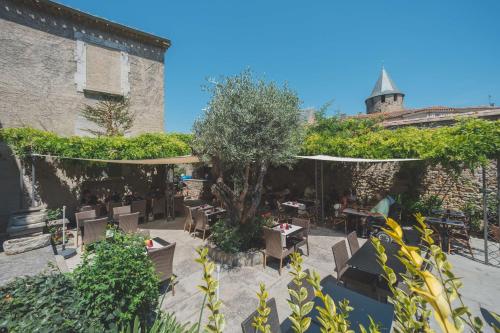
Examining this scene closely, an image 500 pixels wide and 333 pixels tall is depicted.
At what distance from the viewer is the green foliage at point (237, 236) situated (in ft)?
18.4

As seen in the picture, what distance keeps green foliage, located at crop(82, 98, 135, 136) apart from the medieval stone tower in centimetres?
3153

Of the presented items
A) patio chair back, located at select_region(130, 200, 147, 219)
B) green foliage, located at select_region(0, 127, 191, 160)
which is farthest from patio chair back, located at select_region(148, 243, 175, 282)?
green foliage, located at select_region(0, 127, 191, 160)

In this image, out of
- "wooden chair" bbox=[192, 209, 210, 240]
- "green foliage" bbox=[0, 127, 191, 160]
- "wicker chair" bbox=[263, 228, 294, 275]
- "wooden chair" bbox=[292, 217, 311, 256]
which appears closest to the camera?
"wicker chair" bbox=[263, 228, 294, 275]

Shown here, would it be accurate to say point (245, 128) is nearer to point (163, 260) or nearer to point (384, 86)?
point (163, 260)

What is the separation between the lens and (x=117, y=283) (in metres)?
2.88

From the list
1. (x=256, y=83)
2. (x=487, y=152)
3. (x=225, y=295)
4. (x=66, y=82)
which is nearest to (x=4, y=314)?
(x=225, y=295)

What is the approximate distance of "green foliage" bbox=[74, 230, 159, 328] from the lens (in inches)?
108

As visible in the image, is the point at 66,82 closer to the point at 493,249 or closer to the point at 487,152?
the point at 487,152

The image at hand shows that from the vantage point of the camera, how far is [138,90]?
44.0 ft

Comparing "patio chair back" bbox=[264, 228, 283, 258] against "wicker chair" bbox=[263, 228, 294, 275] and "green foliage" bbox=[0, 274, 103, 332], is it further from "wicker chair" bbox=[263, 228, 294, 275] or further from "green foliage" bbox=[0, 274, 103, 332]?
"green foliage" bbox=[0, 274, 103, 332]

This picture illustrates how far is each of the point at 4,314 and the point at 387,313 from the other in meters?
4.07

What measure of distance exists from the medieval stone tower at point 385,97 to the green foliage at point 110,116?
31.5 m

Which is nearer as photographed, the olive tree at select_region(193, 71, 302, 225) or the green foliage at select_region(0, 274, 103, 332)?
the green foliage at select_region(0, 274, 103, 332)

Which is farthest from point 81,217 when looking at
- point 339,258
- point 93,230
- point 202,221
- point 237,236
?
point 339,258
